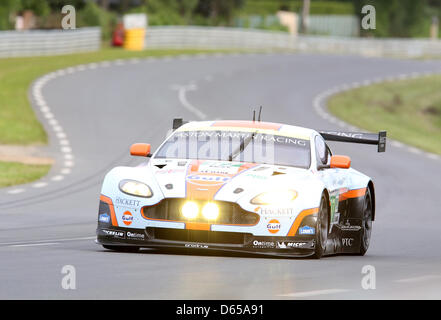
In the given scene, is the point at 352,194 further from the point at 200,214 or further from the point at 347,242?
the point at 200,214

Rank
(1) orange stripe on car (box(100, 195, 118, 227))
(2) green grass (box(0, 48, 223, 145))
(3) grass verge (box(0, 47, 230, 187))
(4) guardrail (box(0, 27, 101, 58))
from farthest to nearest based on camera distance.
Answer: (4) guardrail (box(0, 27, 101, 58))
(2) green grass (box(0, 48, 223, 145))
(3) grass verge (box(0, 47, 230, 187))
(1) orange stripe on car (box(100, 195, 118, 227))

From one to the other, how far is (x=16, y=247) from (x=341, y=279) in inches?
136

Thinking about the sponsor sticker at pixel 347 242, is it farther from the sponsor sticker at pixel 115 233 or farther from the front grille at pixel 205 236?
the sponsor sticker at pixel 115 233

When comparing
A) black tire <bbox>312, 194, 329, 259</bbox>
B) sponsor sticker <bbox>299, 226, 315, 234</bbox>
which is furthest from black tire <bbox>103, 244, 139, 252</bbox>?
black tire <bbox>312, 194, 329, 259</bbox>

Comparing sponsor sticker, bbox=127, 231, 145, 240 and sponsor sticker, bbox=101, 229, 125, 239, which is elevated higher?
sponsor sticker, bbox=127, 231, 145, 240

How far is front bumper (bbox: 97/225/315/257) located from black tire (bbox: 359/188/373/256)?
7.03ft

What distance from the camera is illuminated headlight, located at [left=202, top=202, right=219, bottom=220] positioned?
1093 cm

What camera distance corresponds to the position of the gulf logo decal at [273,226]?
435 inches

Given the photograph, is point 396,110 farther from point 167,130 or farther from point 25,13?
point 25,13

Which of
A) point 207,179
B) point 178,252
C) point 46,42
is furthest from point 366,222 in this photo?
point 46,42

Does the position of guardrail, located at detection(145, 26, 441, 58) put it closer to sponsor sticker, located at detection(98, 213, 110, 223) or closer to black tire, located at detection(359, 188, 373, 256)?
black tire, located at detection(359, 188, 373, 256)

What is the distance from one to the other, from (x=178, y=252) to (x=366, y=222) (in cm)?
286

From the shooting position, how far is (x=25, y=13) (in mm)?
64312

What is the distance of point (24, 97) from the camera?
124ft
